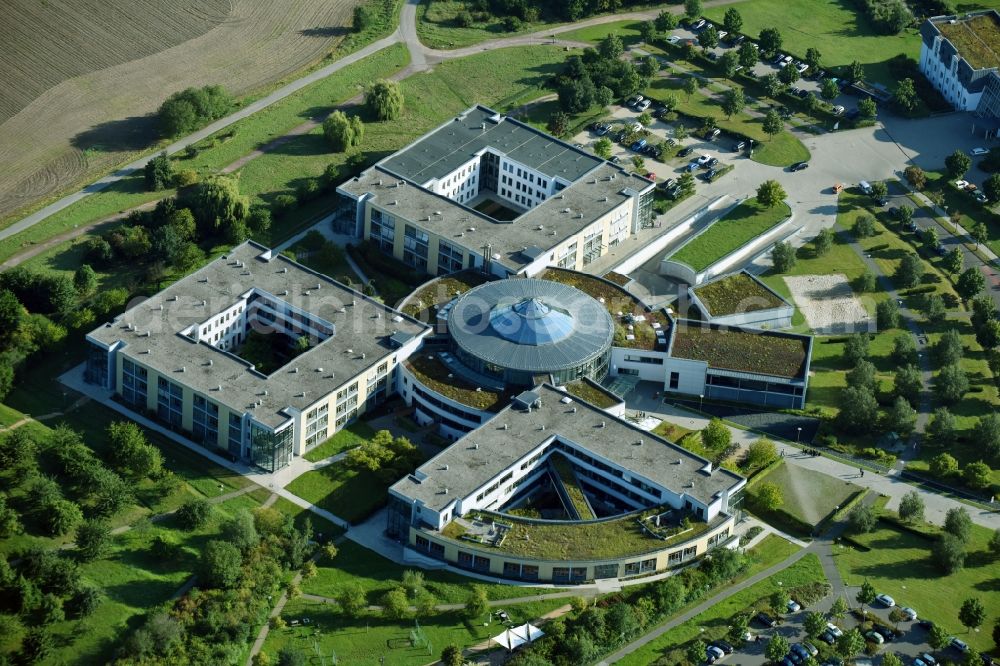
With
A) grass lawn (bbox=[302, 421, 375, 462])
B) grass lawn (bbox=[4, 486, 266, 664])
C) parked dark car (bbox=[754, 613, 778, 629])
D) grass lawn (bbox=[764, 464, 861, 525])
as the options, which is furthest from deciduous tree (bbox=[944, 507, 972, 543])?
grass lawn (bbox=[4, 486, 266, 664])

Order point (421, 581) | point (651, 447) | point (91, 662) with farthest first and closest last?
point (651, 447) → point (421, 581) → point (91, 662)

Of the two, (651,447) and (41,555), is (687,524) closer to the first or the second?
(651,447)

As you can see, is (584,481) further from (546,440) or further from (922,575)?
(922,575)

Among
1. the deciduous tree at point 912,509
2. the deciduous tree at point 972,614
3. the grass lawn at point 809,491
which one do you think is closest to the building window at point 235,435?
the grass lawn at point 809,491

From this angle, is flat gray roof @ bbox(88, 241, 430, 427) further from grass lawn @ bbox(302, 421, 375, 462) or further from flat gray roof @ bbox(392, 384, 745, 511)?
flat gray roof @ bbox(392, 384, 745, 511)

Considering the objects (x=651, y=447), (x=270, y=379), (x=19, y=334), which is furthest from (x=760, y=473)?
(x=19, y=334)

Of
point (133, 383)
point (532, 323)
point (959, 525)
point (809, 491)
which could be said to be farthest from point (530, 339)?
point (959, 525)

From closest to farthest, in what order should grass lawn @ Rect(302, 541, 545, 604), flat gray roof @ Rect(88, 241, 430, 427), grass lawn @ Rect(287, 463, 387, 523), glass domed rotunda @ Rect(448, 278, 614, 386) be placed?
grass lawn @ Rect(302, 541, 545, 604)
grass lawn @ Rect(287, 463, 387, 523)
flat gray roof @ Rect(88, 241, 430, 427)
glass domed rotunda @ Rect(448, 278, 614, 386)
